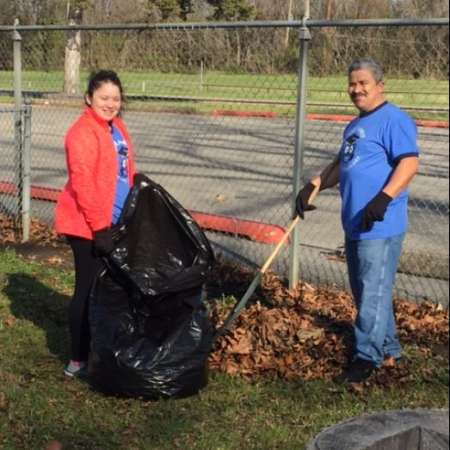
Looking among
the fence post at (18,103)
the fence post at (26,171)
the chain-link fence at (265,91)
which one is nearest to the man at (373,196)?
the chain-link fence at (265,91)

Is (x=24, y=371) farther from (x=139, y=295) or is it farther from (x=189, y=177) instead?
(x=189, y=177)

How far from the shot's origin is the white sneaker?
16.1ft

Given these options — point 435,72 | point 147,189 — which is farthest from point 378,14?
point 147,189

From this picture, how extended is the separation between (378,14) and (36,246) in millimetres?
3999

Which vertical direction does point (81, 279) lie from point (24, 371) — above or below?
above

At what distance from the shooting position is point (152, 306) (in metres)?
4.54

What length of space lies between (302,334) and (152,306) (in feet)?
3.89

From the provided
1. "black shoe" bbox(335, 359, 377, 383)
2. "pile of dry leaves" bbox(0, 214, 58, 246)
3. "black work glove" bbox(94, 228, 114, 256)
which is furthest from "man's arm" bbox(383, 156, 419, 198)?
"pile of dry leaves" bbox(0, 214, 58, 246)

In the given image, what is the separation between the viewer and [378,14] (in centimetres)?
595

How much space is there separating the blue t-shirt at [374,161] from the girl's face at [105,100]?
1261 mm

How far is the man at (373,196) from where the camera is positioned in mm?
4219

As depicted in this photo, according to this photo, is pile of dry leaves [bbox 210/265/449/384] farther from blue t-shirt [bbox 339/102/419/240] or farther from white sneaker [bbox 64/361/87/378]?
blue t-shirt [bbox 339/102/419/240]

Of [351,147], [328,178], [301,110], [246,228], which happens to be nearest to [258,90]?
[301,110]

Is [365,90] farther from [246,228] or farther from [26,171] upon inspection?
[26,171]
